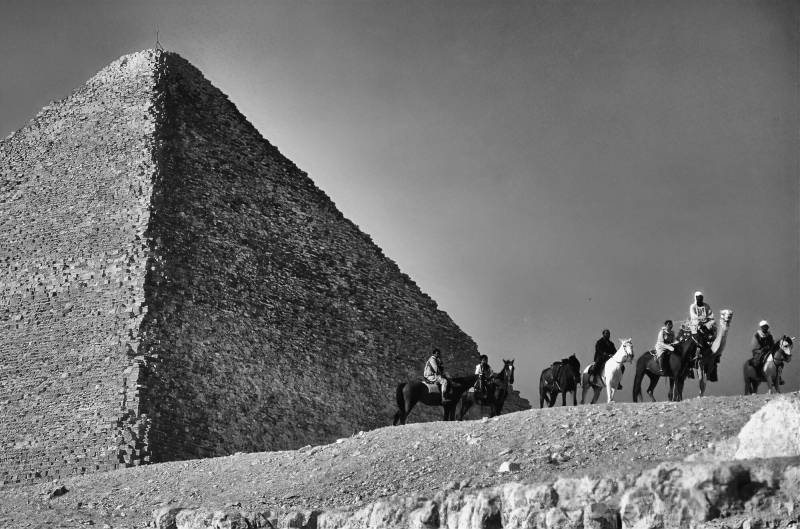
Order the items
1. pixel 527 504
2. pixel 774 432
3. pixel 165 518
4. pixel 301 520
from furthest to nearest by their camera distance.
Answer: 1. pixel 165 518
2. pixel 301 520
3. pixel 774 432
4. pixel 527 504

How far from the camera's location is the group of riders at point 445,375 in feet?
145

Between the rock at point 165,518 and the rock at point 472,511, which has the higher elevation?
→ the rock at point 165,518

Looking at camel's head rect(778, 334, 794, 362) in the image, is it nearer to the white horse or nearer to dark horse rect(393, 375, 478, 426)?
the white horse

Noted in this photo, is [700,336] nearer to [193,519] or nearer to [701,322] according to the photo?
[701,322]

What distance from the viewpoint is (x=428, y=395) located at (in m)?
45.4

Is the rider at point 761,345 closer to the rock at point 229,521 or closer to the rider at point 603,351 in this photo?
the rider at point 603,351

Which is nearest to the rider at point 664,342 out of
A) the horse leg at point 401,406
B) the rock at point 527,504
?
the horse leg at point 401,406

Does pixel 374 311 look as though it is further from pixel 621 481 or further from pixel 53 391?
pixel 621 481

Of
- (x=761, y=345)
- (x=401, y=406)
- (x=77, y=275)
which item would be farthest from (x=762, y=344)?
(x=77, y=275)

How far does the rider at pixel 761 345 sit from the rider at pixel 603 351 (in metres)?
4.18

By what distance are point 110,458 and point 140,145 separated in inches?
616

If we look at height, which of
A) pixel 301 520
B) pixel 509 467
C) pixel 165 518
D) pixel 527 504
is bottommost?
pixel 527 504

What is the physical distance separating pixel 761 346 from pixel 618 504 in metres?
16.4

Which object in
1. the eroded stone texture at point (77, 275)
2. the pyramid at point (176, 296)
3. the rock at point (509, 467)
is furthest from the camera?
the pyramid at point (176, 296)
